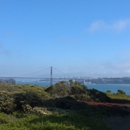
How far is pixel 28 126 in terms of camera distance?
39.2 ft

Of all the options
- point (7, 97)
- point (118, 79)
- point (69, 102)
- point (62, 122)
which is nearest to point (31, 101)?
point (7, 97)

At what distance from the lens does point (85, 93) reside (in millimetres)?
28219

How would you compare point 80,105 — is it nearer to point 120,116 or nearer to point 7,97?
point 120,116

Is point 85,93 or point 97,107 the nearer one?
point 97,107

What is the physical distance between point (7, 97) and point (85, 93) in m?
11.5

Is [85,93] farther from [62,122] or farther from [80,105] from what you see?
[62,122]

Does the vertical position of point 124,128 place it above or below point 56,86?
below

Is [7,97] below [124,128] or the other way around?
the other way around

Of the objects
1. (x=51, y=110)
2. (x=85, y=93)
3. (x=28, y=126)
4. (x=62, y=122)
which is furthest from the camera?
(x=85, y=93)

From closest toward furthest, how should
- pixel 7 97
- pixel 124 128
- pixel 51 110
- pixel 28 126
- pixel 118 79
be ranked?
pixel 28 126
pixel 124 128
pixel 51 110
pixel 7 97
pixel 118 79

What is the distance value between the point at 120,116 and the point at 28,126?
760 cm

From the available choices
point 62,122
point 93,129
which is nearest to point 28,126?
point 62,122

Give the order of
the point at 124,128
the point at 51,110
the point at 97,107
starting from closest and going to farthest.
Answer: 1. the point at 124,128
2. the point at 51,110
3. the point at 97,107

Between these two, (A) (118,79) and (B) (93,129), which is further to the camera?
(A) (118,79)
